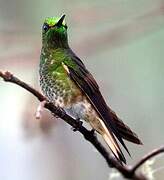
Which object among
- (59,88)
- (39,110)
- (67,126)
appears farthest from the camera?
(67,126)

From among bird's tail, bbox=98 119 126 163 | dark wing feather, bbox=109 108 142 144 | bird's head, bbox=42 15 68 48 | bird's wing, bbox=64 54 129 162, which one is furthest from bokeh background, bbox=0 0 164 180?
dark wing feather, bbox=109 108 142 144

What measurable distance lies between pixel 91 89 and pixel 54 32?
0.27 m

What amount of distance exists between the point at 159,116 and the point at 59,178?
667mm

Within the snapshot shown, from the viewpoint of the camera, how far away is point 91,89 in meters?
1.63

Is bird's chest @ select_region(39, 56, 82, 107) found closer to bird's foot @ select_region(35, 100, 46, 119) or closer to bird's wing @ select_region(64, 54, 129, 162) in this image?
bird's wing @ select_region(64, 54, 129, 162)

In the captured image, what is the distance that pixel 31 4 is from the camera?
438 centimetres

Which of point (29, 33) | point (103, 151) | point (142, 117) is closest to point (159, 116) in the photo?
point (142, 117)

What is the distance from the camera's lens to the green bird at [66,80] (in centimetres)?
164

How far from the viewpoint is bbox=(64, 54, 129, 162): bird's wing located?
1.38 metres

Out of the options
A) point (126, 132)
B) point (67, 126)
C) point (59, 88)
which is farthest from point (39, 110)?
point (67, 126)

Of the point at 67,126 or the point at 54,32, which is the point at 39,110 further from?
the point at 67,126

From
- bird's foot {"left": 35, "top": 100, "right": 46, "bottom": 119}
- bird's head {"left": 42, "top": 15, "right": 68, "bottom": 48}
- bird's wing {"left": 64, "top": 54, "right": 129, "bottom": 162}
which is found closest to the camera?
bird's foot {"left": 35, "top": 100, "right": 46, "bottom": 119}

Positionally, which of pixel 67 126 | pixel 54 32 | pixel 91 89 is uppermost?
pixel 54 32

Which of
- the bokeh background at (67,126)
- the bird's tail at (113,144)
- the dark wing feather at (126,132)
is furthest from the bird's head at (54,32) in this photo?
the bokeh background at (67,126)
